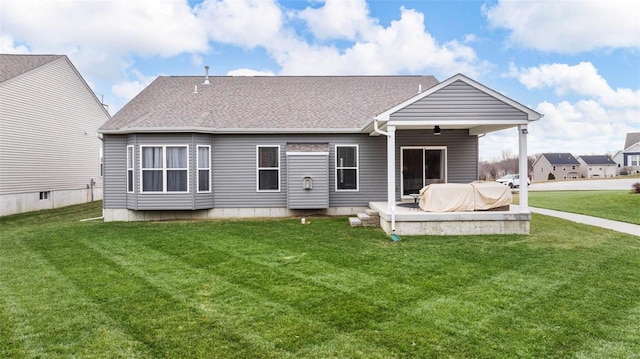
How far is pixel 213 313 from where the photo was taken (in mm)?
4414

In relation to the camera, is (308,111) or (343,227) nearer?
(343,227)

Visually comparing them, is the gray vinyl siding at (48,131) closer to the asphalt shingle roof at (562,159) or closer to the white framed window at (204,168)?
the white framed window at (204,168)

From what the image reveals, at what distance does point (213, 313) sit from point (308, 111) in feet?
32.3

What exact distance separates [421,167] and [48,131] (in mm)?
16454

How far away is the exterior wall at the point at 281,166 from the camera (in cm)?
1226

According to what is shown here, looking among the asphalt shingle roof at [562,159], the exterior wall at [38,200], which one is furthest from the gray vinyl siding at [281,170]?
the asphalt shingle roof at [562,159]

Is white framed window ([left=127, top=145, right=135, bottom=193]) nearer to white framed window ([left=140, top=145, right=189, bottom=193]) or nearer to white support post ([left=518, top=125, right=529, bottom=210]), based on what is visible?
white framed window ([left=140, top=145, right=189, bottom=193])

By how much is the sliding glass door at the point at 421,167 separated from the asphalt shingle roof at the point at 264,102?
6.64 feet

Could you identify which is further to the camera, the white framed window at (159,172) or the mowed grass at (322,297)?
the white framed window at (159,172)

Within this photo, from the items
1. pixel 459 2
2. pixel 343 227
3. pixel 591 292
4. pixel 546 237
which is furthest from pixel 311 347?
pixel 459 2

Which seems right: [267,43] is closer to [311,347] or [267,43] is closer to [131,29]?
[131,29]

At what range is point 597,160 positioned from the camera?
2290 inches

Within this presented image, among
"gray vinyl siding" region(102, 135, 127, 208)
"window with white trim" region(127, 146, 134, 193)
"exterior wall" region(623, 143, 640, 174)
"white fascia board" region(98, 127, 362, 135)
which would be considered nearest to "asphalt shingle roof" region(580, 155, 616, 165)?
"exterior wall" region(623, 143, 640, 174)

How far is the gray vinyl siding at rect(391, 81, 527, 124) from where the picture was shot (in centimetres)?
901
